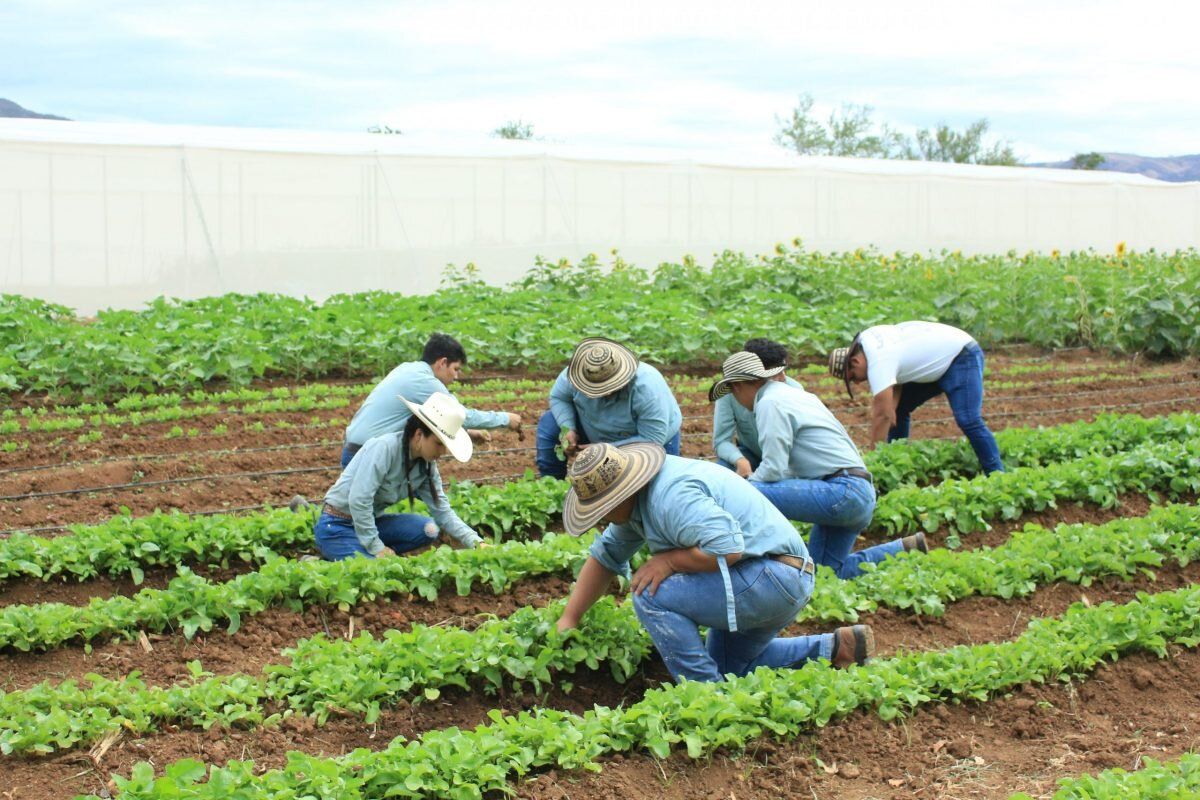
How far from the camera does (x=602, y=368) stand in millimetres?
6445

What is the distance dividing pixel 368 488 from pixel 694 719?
7.94ft

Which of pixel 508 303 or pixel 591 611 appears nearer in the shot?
pixel 591 611

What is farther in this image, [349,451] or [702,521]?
[349,451]

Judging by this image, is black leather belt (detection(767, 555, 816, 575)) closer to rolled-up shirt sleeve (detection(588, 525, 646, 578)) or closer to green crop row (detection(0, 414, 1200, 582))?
rolled-up shirt sleeve (detection(588, 525, 646, 578))

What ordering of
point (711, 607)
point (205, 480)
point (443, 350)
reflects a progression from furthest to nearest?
1. point (205, 480)
2. point (443, 350)
3. point (711, 607)

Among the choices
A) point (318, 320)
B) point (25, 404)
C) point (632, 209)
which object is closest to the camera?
point (25, 404)

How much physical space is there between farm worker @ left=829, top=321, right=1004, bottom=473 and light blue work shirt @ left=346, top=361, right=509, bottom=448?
8.22 ft

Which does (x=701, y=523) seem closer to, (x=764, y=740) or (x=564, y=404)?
(x=764, y=740)

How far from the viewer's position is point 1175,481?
26.1 ft

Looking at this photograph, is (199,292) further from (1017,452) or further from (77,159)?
(1017,452)

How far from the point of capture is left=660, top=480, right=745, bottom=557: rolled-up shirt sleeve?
4266 millimetres

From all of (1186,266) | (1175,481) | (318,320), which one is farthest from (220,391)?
(1186,266)

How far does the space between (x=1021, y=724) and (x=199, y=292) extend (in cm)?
1431

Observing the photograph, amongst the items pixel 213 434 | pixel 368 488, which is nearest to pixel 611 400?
pixel 368 488
